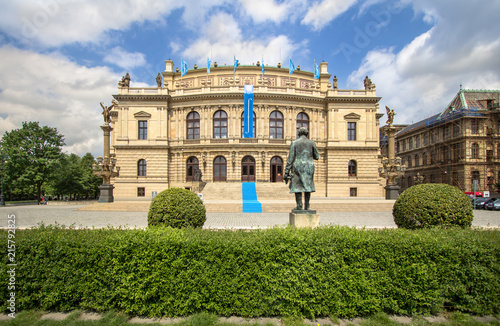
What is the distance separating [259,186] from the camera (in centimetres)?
3347

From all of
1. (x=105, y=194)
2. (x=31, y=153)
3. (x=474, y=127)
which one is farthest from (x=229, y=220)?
(x=474, y=127)

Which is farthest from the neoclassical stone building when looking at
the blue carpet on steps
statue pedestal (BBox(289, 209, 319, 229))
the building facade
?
statue pedestal (BBox(289, 209, 319, 229))

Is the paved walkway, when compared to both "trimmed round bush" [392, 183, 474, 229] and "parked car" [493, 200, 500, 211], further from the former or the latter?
"parked car" [493, 200, 500, 211]

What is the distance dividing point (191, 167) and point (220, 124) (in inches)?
317

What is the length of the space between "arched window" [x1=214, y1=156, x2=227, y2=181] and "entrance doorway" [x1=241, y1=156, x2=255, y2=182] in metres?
2.74

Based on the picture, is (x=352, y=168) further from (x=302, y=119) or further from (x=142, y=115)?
(x=142, y=115)

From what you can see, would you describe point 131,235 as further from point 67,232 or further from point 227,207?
point 227,207

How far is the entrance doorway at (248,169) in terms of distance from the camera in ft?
120

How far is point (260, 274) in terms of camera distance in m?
4.79

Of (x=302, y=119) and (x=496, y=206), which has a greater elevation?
(x=302, y=119)

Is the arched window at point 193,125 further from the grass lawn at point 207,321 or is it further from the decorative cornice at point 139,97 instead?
the grass lawn at point 207,321

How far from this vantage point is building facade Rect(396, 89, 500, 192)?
44375 mm

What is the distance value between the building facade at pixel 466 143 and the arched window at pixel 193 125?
4561 cm

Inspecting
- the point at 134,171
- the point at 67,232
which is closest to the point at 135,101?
the point at 134,171
